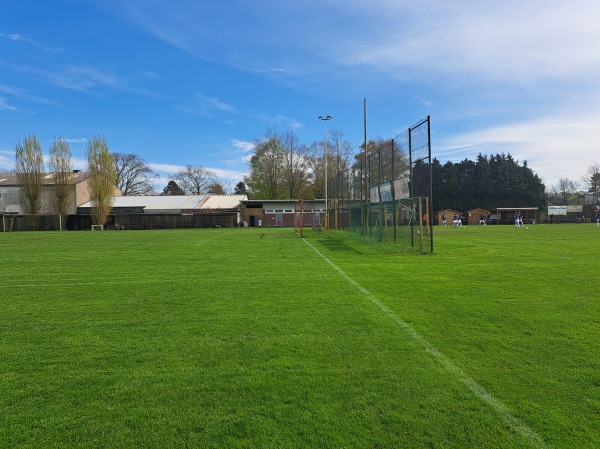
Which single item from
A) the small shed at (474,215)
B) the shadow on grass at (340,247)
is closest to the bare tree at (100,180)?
the shadow on grass at (340,247)

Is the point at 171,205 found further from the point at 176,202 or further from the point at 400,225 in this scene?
the point at 400,225

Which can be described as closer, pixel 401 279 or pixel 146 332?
pixel 146 332

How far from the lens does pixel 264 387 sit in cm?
354

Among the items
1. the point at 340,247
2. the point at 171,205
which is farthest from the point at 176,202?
the point at 340,247

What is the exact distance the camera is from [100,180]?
54156mm

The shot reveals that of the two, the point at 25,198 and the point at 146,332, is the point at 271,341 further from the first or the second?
the point at 25,198

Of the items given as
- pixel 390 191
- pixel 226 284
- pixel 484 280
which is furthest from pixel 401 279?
pixel 390 191

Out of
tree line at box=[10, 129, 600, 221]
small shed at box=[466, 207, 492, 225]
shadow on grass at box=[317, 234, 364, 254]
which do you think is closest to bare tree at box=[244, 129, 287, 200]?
tree line at box=[10, 129, 600, 221]

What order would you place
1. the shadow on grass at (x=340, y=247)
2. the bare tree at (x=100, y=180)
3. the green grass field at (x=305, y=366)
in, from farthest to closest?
the bare tree at (x=100, y=180) < the shadow on grass at (x=340, y=247) < the green grass field at (x=305, y=366)

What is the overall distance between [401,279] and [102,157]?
186 ft

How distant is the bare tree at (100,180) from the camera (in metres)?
53.7

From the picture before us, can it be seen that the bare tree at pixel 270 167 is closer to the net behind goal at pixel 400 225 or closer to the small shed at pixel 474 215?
→ the small shed at pixel 474 215

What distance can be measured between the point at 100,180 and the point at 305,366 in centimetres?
5731

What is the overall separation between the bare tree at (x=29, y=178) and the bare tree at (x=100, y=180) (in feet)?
22.3
